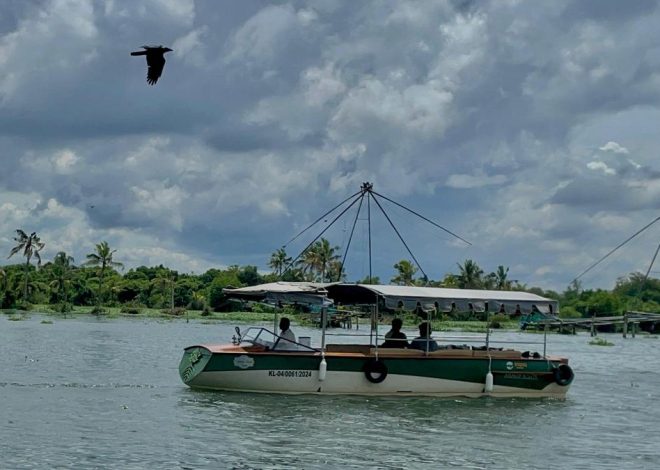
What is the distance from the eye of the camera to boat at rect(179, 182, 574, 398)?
2097 cm

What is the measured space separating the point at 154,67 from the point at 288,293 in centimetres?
872

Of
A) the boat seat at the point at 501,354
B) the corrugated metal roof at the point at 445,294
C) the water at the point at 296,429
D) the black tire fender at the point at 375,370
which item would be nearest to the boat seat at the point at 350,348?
the black tire fender at the point at 375,370

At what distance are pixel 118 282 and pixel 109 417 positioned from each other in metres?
105

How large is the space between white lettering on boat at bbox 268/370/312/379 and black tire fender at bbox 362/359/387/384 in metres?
1.34

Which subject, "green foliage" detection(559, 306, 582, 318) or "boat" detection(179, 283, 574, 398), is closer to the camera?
"boat" detection(179, 283, 574, 398)

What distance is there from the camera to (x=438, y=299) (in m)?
22.1

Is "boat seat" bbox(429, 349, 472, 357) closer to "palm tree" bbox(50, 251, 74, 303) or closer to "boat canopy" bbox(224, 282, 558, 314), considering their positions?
"boat canopy" bbox(224, 282, 558, 314)

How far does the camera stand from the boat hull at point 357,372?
20.9 m

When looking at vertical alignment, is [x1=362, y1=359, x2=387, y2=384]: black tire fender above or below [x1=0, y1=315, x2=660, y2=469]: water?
above

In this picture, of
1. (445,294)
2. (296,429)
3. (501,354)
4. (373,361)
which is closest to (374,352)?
(373,361)

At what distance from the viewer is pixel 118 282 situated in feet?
396

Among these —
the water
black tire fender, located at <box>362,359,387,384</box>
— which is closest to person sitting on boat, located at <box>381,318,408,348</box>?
black tire fender, located at <box>362,359,387,384</box>

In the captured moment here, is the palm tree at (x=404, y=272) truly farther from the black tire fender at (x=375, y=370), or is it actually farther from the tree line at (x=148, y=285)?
the black tire fender at (x=375, y=370)

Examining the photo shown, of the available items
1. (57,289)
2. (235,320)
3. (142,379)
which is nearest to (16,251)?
(57,289)
